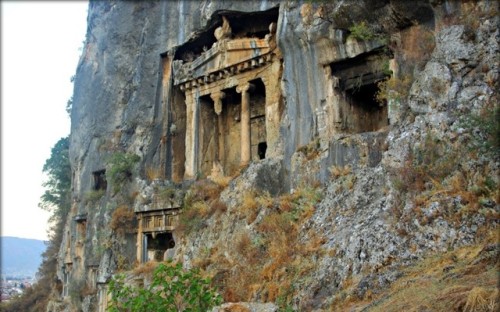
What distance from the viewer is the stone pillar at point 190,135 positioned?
20913 millimetres

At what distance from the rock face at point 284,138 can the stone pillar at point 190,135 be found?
0.06 metres

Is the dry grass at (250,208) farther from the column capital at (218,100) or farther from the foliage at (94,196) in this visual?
the foliage at (94,196)


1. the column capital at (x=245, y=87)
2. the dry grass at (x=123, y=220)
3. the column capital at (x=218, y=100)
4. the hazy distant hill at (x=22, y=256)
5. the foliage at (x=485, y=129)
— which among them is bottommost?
the hazy distant hill at (x=22, y=256)

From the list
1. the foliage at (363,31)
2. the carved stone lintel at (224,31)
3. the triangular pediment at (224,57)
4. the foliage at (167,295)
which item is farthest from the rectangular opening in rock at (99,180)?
the foliage at (167,295)

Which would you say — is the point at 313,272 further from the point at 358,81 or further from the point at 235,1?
the point at 235,1

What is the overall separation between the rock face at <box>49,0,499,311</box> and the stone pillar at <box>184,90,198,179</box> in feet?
0.21

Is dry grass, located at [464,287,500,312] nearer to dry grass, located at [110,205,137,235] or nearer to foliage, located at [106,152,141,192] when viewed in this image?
dry grass, located at [110,205,137,235]

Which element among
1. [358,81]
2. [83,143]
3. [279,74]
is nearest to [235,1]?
[279,74]

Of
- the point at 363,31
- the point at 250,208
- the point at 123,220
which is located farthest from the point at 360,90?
the point at 123,220

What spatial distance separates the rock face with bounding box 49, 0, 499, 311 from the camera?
9.50 m

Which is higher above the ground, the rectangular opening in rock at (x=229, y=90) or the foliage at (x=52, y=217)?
the rectangular opening in rock at (x=229, y=90)

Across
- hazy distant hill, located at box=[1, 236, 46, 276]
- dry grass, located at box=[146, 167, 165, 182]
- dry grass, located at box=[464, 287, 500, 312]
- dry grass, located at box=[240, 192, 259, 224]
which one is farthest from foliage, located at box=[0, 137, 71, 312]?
hazy distant hill, located at box=[1, 236, 46, 276]

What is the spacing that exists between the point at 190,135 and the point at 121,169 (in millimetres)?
2906

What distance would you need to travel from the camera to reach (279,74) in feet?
61.3
